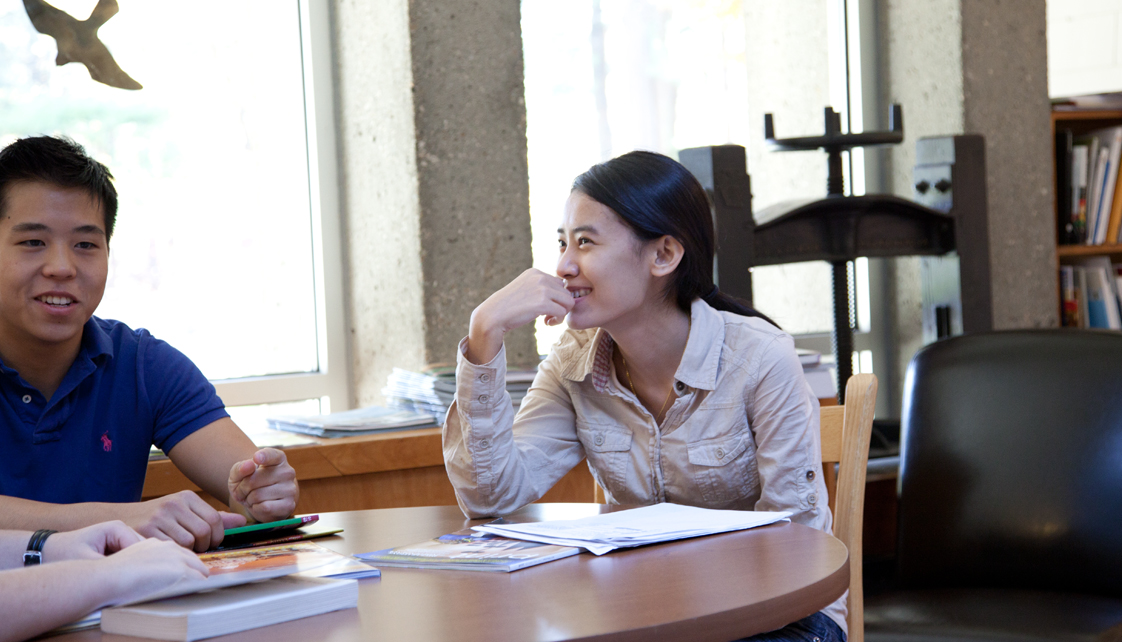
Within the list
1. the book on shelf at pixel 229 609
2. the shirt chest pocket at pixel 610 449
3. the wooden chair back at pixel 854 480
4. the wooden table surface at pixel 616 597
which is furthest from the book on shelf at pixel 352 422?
the book on shelf at pixel 229 609

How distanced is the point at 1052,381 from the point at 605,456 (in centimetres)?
87

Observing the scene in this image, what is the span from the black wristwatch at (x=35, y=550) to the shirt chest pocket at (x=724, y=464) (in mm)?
867

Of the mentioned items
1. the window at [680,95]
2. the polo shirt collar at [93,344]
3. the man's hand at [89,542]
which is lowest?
the man's hand at [89,542]

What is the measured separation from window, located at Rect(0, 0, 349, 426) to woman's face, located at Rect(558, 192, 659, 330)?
1.17m

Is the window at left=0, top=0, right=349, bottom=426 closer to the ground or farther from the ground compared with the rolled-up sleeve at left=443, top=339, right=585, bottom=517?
farther from the ground

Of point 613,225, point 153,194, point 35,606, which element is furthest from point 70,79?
point 35,606

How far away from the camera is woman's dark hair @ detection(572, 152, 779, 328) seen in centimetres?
162

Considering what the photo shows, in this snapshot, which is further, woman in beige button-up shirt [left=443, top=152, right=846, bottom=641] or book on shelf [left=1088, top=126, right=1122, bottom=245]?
book on shelf [left=1088, top=126, right=1122, bottom=245]

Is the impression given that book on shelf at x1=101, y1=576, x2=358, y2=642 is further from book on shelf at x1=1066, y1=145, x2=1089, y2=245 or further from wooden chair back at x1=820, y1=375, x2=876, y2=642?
book on shelf at x1=1066, y1=145, x2=1089, y2=245

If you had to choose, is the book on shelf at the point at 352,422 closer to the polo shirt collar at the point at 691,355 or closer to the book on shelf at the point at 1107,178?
the polo shirt collar at the point at 691,355

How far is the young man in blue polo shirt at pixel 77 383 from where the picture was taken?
→ 61.6 inches

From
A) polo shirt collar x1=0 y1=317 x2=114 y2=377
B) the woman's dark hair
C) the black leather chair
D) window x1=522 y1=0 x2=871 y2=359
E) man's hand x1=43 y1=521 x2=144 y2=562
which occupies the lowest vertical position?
the black leather chair

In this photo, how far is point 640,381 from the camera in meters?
1.69

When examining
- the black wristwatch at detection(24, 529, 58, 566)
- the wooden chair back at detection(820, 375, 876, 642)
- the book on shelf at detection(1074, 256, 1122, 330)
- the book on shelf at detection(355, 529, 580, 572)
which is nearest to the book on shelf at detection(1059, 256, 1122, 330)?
the book on shelf at detection(1074, 256, 1122, 330)
